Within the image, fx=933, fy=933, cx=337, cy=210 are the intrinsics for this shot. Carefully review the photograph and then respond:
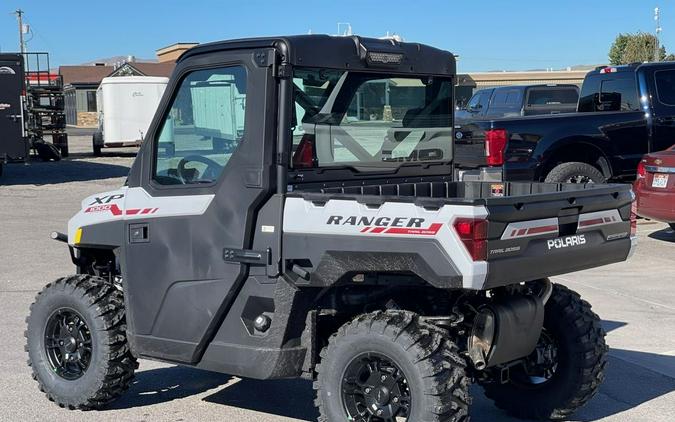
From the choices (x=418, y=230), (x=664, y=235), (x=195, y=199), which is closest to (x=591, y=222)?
(x=418, y=230)

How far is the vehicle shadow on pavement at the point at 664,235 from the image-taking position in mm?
13047

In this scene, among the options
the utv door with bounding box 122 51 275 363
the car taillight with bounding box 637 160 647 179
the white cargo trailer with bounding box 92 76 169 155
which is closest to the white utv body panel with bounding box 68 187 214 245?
the utv door with bounding box 122 51 275 363

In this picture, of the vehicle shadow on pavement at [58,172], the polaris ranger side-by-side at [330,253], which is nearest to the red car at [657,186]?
the polaris ranger side-by-side at [330,253]

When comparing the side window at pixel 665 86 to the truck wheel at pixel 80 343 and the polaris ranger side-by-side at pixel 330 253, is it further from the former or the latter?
the truck wheel at pixel 80 343

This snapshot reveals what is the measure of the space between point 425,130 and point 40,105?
895 inches

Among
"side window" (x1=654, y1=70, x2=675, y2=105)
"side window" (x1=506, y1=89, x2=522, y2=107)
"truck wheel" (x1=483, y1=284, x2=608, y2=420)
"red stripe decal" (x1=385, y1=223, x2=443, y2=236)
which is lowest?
"truck wheel" (x1=483, y1=284, x2=608, y2=420)

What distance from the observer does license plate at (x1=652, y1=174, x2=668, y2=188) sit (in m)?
11.8

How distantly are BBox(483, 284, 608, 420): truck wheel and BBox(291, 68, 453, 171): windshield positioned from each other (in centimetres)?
127

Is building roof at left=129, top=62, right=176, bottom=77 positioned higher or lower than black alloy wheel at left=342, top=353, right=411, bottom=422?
higher

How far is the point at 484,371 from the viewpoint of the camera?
5.33 meters

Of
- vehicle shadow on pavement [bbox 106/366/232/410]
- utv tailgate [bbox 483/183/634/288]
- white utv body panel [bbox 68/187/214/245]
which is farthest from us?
vehicle shadow on pavement [bbox 106/366/232/410]

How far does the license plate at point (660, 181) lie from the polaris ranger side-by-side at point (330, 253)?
6512 mm

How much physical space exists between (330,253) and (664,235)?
32.2 feet

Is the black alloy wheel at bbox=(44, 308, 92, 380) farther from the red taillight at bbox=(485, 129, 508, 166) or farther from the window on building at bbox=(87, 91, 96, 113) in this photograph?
the window on building at bbox=(87, 91, 96, 113)
